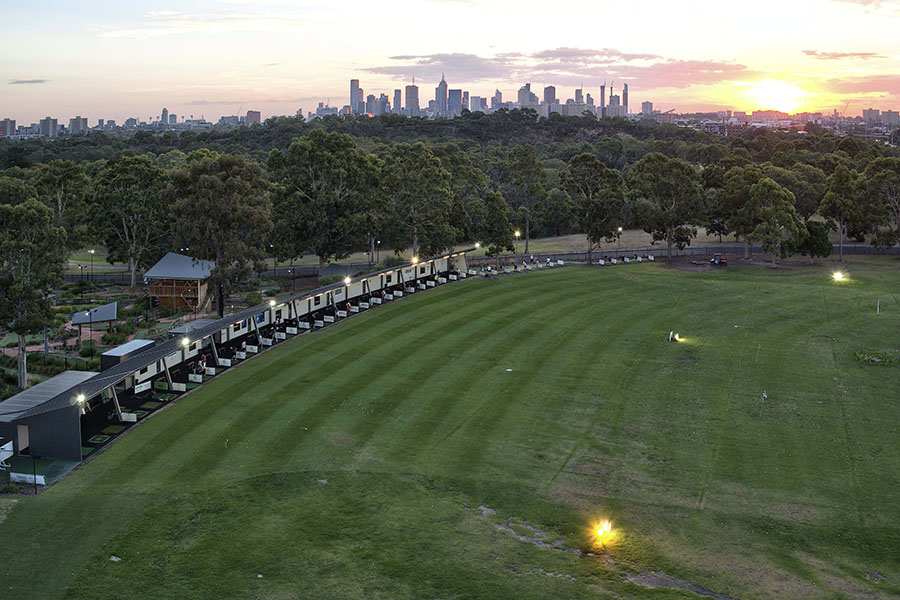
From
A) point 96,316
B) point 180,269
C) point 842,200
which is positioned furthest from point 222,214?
point 842,200

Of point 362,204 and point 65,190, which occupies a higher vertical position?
point 65,190

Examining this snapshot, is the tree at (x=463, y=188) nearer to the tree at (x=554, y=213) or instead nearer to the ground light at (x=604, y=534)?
the tree at (x=554, y=213)

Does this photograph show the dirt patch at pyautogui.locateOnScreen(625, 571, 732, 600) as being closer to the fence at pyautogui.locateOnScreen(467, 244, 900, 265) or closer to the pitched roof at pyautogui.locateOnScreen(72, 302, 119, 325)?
the pitched roof at pyautogui.locateOnScreen(72, 302, 119, 325)

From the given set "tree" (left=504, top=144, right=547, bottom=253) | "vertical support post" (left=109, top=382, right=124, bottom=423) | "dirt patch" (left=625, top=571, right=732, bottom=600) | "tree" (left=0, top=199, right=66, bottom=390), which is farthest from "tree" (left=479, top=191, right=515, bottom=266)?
"dirt patch" (left=625, top=571, right=732, bottom=600)

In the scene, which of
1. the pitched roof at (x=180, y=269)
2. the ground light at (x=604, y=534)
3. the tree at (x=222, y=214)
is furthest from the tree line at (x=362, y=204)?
the ground light at (x=604, y=534)

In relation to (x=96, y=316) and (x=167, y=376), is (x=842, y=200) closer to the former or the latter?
(x=167, y=376)
